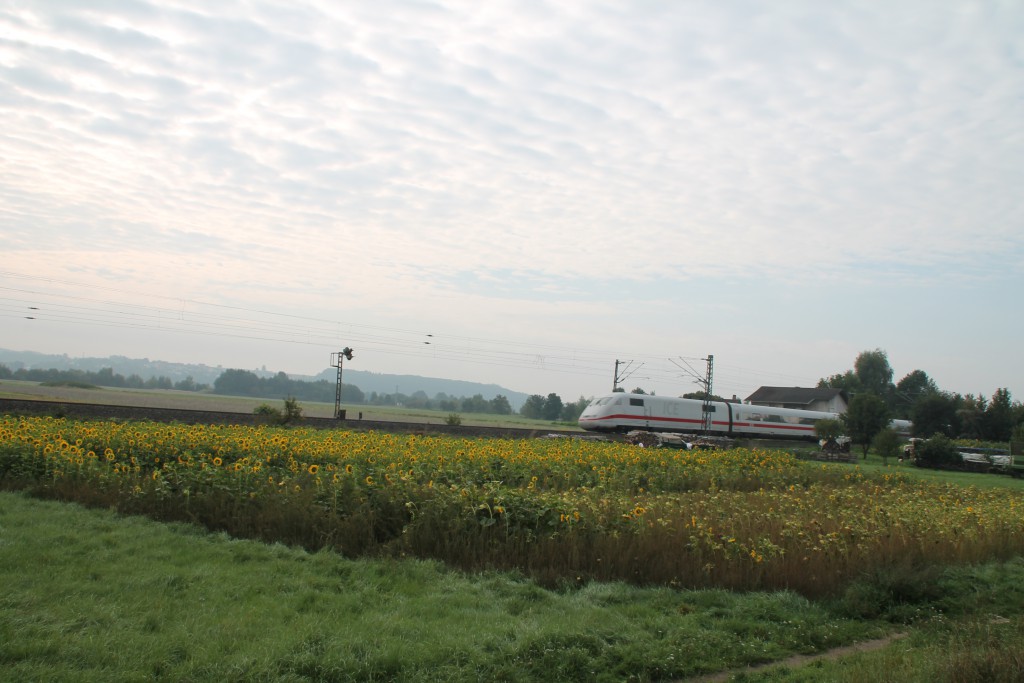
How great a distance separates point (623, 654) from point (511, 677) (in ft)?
3.14

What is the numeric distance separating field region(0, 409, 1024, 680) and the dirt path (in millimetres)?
94

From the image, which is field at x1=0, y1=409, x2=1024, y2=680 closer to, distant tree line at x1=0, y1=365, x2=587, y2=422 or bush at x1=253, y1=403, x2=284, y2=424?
bush at x1=253, y1=403, x2=284, y2=424

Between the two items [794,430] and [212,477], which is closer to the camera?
[212,477]

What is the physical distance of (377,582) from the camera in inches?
289

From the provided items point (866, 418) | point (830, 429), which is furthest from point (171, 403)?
point (866, 418)

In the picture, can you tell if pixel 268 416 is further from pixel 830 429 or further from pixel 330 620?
pixel 830 429

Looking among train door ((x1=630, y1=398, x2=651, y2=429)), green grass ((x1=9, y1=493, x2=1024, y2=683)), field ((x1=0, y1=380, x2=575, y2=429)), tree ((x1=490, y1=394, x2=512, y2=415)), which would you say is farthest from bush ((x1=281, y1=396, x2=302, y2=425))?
tree ((x1=490, y1=394, x2=512, y2=415))

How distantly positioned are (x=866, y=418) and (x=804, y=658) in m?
40.0

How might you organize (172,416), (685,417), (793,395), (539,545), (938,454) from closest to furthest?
1. (539,545)
2. (172,416)
3. (938,454)
4. (685,417)
5. (793,395)

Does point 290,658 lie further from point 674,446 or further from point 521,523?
point 674,446

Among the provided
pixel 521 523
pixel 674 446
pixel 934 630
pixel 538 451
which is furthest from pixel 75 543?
pixel 674 446

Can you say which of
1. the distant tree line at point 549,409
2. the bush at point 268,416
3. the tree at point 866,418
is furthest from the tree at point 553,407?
the bush at point 268,416

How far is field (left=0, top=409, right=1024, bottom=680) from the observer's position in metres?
6.04

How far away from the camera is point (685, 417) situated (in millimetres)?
45594
